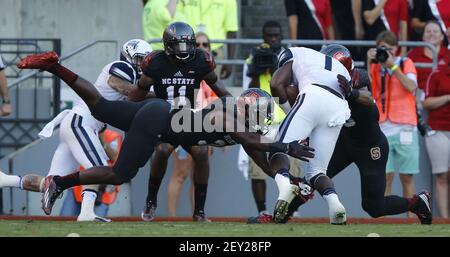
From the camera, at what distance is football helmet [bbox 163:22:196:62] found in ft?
39.6

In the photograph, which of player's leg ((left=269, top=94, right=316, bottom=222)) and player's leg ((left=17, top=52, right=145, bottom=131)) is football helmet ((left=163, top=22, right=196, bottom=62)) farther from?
player's leg ((left=269, top=94, right=316, bottom=222))

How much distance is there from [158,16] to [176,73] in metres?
3.03

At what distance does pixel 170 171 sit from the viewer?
15.3 m

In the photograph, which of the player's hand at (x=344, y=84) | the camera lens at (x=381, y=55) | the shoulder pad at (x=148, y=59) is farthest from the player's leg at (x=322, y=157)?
the camera lens at (x=381, y=55)

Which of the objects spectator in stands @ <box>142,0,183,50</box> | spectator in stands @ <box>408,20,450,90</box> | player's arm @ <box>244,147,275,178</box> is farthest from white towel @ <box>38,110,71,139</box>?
spectator in stands @ <box>408,20,450,90</box>

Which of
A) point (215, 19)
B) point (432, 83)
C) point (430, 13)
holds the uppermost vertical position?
point (430, 13)

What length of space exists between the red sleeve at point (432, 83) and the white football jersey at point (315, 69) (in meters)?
3.38

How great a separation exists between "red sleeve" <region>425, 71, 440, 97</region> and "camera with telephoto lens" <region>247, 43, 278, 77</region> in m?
1.78

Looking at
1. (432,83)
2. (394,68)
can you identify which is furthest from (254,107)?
(432,83)

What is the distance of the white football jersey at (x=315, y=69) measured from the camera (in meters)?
11.6

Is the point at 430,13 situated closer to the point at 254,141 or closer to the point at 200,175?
the point at 200,175

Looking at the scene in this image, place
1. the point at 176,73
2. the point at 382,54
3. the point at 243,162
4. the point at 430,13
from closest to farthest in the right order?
the point at 176,73
the point at 382,54
the point at 243,162
the point at 430,13

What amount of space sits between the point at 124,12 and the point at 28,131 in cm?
225

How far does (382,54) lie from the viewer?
1416 cm
